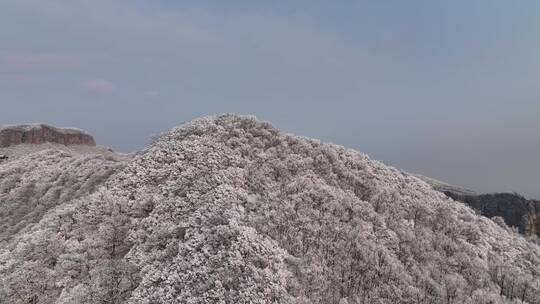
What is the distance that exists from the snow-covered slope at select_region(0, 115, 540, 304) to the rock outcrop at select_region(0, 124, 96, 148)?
6899 cm

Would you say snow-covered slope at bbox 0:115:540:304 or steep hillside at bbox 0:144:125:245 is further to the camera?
steep hillside at bbox 0:144:125:245

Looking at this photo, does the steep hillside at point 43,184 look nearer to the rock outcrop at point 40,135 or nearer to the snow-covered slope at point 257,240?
the snow-covered slope at point 257,240

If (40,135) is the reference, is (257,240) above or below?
below

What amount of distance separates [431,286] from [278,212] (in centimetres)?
658

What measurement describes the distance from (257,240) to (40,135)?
82.0m

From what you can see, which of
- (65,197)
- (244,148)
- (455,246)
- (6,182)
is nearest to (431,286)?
(455,246)

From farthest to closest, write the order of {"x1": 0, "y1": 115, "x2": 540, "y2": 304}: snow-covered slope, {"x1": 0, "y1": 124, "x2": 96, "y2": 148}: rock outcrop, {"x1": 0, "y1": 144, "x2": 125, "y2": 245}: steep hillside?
1. {"x1": 0, "y1": 124, "x2": 96, "y2": 148}: rock outcrop
2. {"x1": 0, "y1": 144, "x2": 125, "y2": 245}: steep hillside
3. {"x1": 0, "y1": 115, "x2": 540, "y2": 304}: snow-covered slope

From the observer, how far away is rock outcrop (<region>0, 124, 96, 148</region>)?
79375mm

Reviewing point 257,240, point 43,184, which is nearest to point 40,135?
point 43,184

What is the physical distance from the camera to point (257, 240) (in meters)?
15.0

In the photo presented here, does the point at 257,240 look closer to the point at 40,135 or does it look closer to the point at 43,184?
the point at 43,184

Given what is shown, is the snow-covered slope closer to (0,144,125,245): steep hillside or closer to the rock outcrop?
(0,144,125,245): steep hillside

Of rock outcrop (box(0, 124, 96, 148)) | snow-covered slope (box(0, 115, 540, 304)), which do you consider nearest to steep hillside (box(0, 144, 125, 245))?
snow-covered slope (box(0, 115, 540, 304))

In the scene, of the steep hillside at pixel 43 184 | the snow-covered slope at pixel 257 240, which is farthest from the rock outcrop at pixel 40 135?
the snow-covered slope at pixel 257 240
